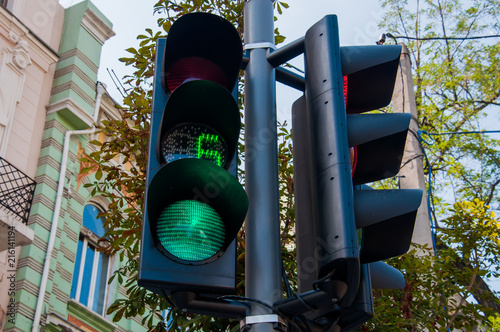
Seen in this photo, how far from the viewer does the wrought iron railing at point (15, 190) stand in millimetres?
12578

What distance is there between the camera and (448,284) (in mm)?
A: 7738

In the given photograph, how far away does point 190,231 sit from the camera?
2.72 m

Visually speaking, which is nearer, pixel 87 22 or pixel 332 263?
pixel 332 263

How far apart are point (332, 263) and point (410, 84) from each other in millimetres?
8206

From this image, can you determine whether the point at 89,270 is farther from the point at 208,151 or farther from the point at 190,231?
the point at 190,231

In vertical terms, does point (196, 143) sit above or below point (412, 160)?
below

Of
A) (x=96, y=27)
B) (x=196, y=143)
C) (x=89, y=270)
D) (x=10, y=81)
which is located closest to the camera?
(x=196, y=143)

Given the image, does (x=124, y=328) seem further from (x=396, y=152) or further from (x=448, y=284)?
(x=396, y=152)

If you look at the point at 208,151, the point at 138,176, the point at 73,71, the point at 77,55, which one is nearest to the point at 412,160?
the point at 138,176

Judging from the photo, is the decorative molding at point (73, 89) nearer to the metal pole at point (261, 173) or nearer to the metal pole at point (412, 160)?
the metal pole at point (412, 160)

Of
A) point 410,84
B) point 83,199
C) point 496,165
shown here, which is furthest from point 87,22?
point 496,165

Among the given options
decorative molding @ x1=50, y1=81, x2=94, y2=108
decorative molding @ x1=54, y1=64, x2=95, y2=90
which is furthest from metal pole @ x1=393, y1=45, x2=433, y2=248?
decorative molding @ x1=54, y1=64, x2=95, y2=90

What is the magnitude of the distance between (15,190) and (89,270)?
284cm

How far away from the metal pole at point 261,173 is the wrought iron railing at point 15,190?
→ 32.2 ft
